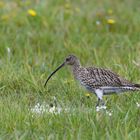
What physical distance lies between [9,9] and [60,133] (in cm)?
603

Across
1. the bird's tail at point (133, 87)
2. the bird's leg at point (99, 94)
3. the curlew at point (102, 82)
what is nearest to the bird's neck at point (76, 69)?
the curlew at point (102, 82)

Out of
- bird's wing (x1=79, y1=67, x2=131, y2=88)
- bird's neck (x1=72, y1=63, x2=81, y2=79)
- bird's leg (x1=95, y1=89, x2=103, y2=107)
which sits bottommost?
bird's leg (x1=95, y1=89, x2=103, y2=107)

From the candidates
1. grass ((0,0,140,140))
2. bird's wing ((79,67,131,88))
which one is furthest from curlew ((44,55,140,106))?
grass ((0,0,140,140))

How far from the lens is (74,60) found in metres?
9.06

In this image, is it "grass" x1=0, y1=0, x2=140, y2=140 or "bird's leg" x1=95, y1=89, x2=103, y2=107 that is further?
"bird's leg" x1=95, y1=89, x2=103, y2=107

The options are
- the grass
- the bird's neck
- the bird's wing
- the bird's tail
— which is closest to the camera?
the grass

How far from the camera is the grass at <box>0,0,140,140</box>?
7.02 metres

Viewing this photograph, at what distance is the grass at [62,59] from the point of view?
7.02 meters

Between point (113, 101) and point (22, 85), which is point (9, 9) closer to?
point (22, 85)

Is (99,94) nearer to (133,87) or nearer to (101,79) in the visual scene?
(101,79)

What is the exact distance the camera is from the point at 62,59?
411 inches

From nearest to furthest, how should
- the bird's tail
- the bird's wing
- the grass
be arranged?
1. the grass
2. the bird's tail
3. the bird's wing

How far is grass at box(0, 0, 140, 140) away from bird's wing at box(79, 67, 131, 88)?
16 cm

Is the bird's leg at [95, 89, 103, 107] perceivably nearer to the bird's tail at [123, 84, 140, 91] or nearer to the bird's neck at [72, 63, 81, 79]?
the bird's tail at [123, 84, 140, 91]
